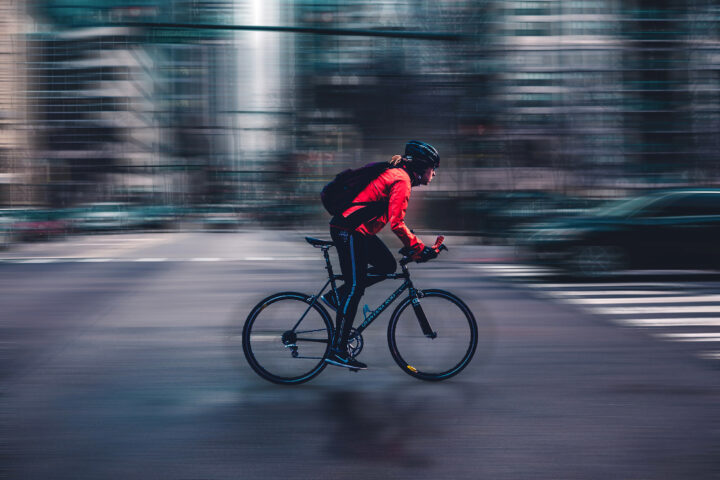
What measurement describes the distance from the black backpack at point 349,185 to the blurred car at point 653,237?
7878mm

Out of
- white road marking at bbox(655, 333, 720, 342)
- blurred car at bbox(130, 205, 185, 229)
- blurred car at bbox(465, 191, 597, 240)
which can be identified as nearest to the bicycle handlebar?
white road marking at bbox(655, 333, 720, 342)

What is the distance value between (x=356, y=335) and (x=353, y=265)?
1.84 ft

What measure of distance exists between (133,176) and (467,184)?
127 feet

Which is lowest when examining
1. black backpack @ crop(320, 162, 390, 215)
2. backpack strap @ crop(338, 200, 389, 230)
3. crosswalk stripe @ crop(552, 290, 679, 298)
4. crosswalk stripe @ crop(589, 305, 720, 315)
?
crosswalk stripe @ crop(552, 290, 679, 298)

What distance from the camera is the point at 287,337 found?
5883mm

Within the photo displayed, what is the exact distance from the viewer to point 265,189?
5188 centimetres

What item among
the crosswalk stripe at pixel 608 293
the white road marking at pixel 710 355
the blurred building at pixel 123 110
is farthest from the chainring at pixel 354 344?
the blurred building at pixel 123 110

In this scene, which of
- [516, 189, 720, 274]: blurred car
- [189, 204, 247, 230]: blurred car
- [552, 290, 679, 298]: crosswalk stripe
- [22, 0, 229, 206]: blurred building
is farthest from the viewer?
[22, 0, 229, 206]: blurred building

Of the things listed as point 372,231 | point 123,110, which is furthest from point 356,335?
point 123,110

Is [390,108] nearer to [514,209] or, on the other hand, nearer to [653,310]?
[514,209]

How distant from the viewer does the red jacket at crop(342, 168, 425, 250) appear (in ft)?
18.2

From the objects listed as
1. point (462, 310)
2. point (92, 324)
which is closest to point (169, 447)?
point (462, 310)

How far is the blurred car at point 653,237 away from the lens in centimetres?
1250

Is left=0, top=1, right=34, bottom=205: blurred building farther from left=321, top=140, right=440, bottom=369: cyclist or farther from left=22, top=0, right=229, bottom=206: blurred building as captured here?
left=321, top=140, right=440, bottom=369: cyclist
